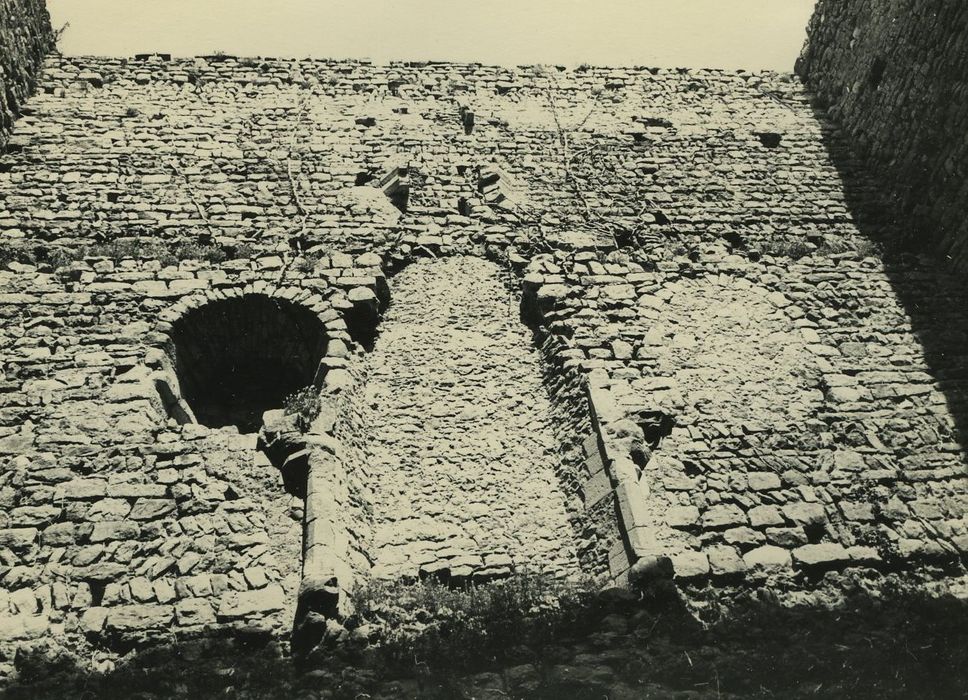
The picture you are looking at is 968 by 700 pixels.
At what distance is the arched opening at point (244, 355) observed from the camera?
6.23 m

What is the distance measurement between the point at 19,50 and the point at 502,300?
5786 mm

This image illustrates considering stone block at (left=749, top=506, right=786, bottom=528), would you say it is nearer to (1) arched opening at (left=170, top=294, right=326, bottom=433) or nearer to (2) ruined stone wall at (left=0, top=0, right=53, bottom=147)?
(1) arched opening at (left=170, top=294, right=326, bottom=433)

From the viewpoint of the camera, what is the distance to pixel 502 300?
21.8 ft

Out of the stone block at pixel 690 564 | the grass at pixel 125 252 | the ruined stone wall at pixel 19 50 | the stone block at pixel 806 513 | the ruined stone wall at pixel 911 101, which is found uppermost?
the ruined stone wall at pixel 19 50

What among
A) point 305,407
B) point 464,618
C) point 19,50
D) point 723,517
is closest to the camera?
point 464,618

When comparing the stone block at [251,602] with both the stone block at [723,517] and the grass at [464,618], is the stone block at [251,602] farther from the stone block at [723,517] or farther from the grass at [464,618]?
the stone block at [723,517]

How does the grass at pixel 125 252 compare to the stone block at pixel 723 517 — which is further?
the grass at pixel 125 252

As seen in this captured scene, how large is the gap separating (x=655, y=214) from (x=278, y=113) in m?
4.26

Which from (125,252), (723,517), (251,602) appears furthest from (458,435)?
(125,252)

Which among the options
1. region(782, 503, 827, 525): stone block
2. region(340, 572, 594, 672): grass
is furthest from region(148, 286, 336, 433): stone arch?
region(782, 503, 827, 525): stone block

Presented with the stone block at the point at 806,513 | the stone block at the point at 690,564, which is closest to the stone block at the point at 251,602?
the stone block at the point at 690,564

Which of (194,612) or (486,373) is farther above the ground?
(486,373)

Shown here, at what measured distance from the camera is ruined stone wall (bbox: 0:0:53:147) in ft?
23.6

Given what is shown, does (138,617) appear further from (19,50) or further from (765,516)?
(19,50)
